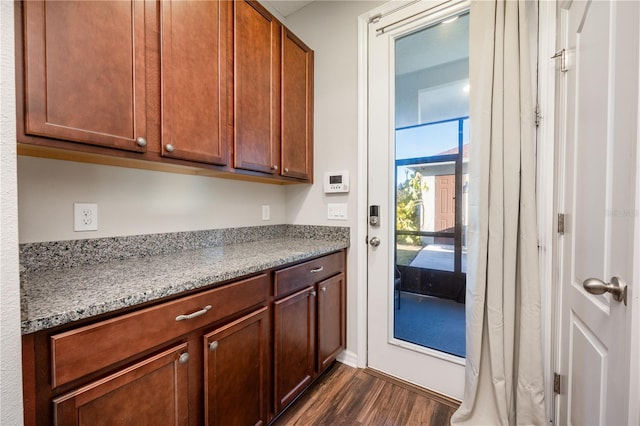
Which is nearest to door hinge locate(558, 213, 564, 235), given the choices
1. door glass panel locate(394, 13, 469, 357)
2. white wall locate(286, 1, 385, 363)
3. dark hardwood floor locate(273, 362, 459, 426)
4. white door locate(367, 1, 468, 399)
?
door glass panel locate(394, 13, 469, 357)

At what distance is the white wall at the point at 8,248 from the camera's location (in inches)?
22.1

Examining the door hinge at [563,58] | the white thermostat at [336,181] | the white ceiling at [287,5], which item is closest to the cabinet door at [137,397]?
the white thermostat at [336,181]

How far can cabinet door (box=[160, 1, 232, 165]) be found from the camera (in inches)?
45.3

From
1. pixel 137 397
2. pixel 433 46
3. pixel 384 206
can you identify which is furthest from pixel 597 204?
pixel 137 397

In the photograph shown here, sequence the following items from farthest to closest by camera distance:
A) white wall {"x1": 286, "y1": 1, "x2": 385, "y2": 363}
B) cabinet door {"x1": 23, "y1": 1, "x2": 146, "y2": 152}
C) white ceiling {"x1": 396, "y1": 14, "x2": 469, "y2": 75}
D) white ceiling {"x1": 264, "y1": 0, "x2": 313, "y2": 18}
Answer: white ceiling {"x1": 264, "y1": 0, "x2": 313, "y2": 18}, white wall {"x1": 286, "y1": 1, "x2": 385, "y2": 363}, white ceiling {"x1": 396, "y1": 14, "x2": 469, "y2": 75}, cabinet door {"x1": 23, "y1": 1, "x2": 146, "y2": 152}

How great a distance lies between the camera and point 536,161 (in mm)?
1322

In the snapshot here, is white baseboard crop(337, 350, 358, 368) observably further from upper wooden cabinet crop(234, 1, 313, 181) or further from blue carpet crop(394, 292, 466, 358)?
upper wooden cabinet crop(234, 1, 313, 181)

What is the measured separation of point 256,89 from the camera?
62.1 inches

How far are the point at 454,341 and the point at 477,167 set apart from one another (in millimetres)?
1083

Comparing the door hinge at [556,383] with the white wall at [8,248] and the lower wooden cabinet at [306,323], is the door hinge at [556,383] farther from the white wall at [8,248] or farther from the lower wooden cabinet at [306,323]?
the white wall at [8,248]

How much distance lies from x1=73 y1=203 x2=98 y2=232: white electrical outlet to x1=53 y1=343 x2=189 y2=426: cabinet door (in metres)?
0.72

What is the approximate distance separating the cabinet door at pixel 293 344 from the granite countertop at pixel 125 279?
9.8 inches

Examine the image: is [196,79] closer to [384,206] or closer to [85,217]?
[85,217]

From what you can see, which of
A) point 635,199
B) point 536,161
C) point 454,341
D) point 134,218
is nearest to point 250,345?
point 134,218
